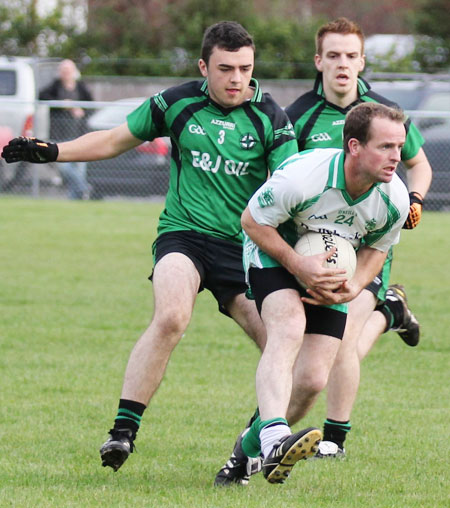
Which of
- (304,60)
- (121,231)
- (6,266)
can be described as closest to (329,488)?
(6,266)

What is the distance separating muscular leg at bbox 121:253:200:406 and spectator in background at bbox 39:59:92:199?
1353 centimetres

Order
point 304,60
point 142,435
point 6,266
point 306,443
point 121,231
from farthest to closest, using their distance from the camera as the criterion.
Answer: point 304,60 → point 121,231 → point 6,266 → point 142,435 → point 306,443

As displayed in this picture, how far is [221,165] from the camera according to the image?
5.98 meters

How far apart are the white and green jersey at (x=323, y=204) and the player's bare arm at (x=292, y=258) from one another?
0.05 metres

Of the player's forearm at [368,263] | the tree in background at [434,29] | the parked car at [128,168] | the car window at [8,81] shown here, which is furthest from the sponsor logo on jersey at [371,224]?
the tree in background at [434,29]

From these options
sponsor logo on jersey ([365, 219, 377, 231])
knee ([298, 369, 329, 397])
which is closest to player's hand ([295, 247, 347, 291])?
sponsor logo on jersey ([365, 219, 377, 231])

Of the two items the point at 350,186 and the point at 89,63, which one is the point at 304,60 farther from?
the point at 350,186

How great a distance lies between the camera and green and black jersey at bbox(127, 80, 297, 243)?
19.6 feet

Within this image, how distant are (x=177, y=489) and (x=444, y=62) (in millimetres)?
26427

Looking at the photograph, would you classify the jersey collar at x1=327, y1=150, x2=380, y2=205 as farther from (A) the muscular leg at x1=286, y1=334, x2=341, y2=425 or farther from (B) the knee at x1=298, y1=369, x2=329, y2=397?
(B) the knee at x1=298, y1=369, x2=329, y2=397

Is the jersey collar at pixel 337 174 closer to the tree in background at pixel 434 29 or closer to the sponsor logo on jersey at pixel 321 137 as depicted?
the sponsor logo on jersey at pixel 321 137

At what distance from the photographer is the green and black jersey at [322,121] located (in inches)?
255

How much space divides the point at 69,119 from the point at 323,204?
14.4m

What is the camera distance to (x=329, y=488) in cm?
546
